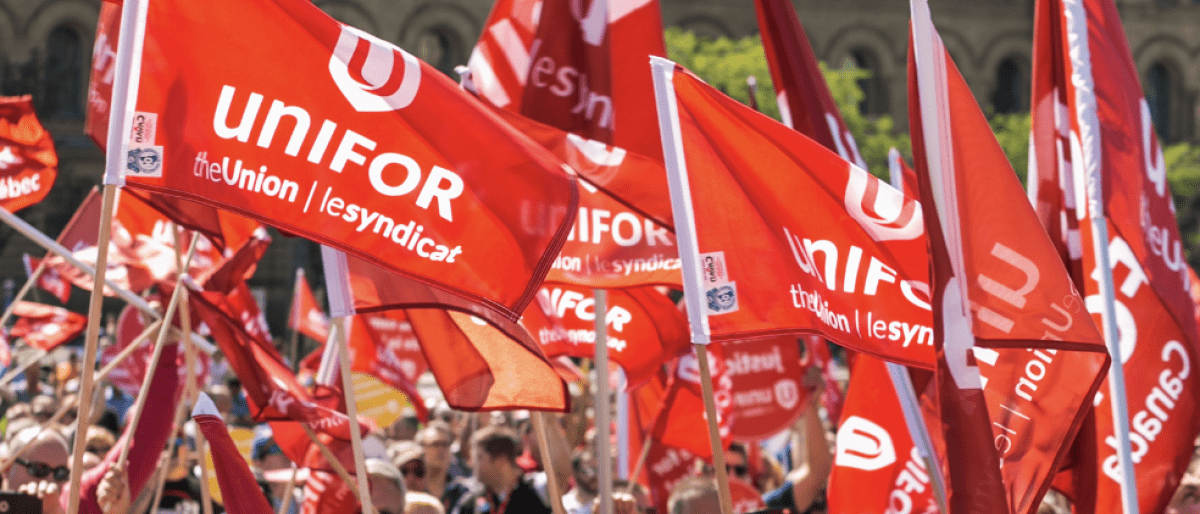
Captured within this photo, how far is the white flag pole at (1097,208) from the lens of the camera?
192 inches

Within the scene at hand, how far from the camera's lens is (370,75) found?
4203 millimetres

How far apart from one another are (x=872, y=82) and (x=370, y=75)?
33263 mm

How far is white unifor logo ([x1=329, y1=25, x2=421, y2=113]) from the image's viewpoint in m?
4.17

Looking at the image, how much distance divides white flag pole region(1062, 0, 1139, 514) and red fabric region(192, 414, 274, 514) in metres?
2.83

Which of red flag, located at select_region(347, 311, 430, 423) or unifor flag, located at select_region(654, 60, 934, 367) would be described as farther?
red flag, located at select_region(347, 311, 430, 423)

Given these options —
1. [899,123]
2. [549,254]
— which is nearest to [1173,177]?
[899,123]

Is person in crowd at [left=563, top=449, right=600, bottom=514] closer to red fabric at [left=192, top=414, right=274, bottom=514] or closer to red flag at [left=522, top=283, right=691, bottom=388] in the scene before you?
red flag at [left=522, top=283, right=691, bottom=388]

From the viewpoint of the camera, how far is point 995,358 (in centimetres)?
461

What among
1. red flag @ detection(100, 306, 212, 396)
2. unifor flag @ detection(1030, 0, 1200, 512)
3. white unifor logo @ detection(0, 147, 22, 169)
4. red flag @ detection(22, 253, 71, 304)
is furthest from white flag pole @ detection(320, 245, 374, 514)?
red flag @ detection(22, 253, 71, 304)

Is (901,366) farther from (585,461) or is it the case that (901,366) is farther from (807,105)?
(585,461)

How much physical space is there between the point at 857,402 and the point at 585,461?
2735 mm

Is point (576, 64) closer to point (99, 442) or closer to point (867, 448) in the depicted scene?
point (867, 448)

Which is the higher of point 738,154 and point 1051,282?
point 738,154

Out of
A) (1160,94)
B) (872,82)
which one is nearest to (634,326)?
(872,82)
